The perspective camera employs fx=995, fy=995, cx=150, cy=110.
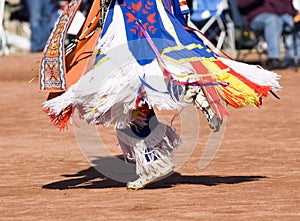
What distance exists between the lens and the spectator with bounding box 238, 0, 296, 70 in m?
16.1

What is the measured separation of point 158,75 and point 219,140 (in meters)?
2.82

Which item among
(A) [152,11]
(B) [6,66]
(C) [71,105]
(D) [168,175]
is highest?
(A) [152,11]

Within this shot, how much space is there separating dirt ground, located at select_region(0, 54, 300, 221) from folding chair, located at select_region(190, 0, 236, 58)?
5313 mm

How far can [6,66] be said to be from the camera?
18328 millimetres

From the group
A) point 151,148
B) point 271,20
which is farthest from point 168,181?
point 271,20

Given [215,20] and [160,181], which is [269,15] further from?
[160,181]

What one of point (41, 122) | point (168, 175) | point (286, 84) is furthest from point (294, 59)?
point (168, 175)

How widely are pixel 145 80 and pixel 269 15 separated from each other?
10005 mm

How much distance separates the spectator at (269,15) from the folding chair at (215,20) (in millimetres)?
411

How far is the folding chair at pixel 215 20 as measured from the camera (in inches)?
637

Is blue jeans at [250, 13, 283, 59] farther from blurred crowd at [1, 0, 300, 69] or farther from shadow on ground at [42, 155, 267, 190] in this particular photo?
shadow on ground at [42, 155, 267, 190]

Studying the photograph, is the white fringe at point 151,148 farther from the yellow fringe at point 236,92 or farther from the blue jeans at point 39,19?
the blue jeans at point 39,19

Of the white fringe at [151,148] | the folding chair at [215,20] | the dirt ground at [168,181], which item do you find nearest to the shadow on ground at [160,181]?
the dirt ground at [168,181]

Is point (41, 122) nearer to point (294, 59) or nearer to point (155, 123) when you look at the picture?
point (155, 123)
